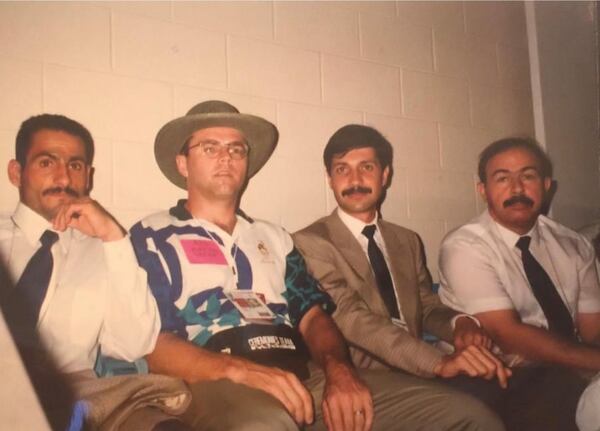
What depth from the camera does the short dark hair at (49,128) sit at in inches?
48.8

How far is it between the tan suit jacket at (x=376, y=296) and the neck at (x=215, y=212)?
0.21 metres

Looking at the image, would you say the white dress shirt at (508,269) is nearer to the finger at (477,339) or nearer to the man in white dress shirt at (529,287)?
the man in white dress shirt at (529,287)

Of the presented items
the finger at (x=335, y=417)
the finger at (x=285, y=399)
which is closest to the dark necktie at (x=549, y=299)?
the finger at (x=335, y=417)

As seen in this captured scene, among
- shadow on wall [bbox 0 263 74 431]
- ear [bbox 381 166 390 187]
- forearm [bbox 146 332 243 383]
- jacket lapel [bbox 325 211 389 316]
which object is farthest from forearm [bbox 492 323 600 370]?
shadow on wall [bbox 0 263 74 431]

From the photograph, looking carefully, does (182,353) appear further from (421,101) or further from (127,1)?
(421,101)

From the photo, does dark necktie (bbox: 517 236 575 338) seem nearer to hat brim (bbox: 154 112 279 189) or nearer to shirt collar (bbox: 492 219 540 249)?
shirt collar (bbox: 492 219 540 249)

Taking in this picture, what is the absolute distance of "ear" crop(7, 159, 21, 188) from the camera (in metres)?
1.22

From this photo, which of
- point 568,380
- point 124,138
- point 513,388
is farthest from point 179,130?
point 568,380

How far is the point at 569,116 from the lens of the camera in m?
2.18

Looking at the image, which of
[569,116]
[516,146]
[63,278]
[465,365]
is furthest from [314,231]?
[569,116]

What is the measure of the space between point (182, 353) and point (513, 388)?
802 mm

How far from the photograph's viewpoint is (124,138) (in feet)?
4.61

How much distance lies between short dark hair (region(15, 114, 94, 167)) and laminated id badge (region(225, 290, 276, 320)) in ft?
1.69

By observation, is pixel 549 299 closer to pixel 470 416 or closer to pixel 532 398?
pixel 532 398
